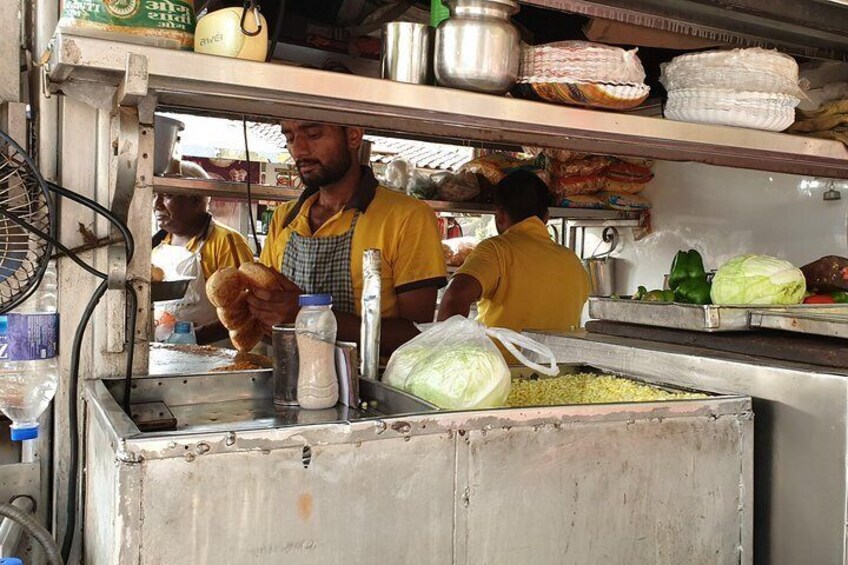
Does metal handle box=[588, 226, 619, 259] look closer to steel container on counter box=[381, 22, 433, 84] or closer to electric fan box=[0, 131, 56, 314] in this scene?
steel container on counter box=[381, 22, 433, 84]

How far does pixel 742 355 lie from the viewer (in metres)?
1.73

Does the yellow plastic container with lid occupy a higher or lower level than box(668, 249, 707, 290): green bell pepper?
higher

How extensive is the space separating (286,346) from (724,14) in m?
1.60

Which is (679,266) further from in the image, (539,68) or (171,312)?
(171,312)

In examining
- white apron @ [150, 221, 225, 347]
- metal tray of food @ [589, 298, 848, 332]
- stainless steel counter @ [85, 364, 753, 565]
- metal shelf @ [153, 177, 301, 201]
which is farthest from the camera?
white apron @ [150, 221, 225, 347]

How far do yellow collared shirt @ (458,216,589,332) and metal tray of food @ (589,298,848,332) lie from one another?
3.25ft

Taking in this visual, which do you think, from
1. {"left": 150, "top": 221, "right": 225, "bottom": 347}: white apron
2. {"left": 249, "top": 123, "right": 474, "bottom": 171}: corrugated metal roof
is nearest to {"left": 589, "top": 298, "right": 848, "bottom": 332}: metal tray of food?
{"left": 150, "top": 221, "right": 225, "bottom": 347}: white apron

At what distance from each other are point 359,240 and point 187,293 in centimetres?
129

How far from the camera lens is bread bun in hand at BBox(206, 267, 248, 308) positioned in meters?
2.14

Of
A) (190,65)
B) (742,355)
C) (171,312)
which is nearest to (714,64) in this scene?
(742,355)

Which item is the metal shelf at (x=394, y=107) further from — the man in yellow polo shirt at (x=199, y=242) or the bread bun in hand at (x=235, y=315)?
the man in yellow polo shirt at (x=199, y=242)

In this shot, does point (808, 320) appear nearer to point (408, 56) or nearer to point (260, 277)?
point (408, 56)

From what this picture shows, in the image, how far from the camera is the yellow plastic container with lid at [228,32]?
4.28ft

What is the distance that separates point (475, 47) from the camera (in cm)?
152
